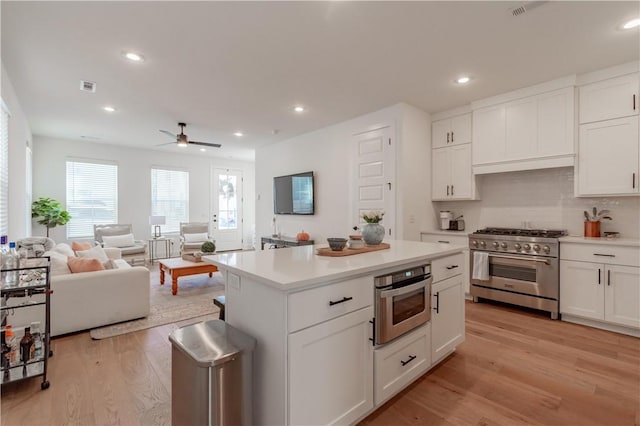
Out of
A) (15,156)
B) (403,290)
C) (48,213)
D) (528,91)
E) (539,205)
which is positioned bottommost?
(403,290)

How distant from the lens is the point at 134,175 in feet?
23.5

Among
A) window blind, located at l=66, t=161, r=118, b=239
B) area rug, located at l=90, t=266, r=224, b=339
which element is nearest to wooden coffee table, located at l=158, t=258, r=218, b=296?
area rug, located at l=90, t=266, r=224, b=339

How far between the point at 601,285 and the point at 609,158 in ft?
4.34

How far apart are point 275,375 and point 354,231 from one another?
3.46m

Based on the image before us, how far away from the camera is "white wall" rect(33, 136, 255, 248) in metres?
6.16

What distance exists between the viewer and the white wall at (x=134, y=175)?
6160mm

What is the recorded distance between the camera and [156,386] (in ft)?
6.89

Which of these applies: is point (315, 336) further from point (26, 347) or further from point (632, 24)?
point (632, 24)

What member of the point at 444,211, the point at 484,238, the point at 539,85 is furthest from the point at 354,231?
the point at 539,85

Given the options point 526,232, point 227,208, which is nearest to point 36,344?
point 526,232

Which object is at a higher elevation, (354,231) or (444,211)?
(444,211)

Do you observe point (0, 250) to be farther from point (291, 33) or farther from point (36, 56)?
point (291, 33)

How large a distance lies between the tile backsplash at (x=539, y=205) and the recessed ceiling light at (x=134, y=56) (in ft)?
14.1

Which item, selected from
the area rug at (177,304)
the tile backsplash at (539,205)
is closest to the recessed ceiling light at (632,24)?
the tile backsplash at (539,205)
